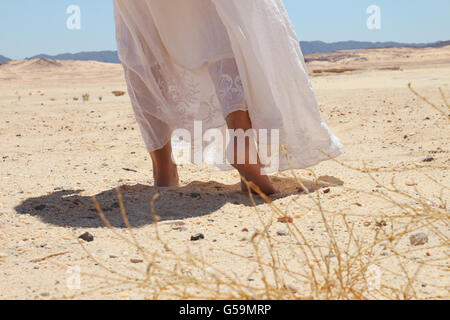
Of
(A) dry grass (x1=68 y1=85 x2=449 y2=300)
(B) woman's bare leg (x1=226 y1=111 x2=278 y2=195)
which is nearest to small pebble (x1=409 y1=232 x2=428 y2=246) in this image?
(A) dry grass (x1=68 y1=85 x2=449 y2=300)

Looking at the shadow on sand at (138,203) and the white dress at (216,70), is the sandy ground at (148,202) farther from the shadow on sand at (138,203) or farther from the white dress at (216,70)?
the white dress at (216,70)

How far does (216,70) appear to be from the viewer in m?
2.58

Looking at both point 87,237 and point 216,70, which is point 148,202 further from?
point 216,70

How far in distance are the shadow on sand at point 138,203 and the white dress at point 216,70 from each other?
0.86ft

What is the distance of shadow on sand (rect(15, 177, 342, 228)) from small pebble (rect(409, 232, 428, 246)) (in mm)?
497

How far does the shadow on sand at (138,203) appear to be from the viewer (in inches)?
94.6

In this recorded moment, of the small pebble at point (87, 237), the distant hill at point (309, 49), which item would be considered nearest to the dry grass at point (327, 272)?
the small pebble at point (87, 237)

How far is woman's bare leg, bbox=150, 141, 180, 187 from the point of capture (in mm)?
2984

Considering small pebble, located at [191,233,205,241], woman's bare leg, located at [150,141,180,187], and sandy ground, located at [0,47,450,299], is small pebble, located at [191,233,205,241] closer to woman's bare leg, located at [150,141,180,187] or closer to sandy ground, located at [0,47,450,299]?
sandy ground, located at [0,47,450,299]

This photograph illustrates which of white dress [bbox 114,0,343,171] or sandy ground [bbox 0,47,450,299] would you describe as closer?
sandy ground [bbox 0,47,450,299]

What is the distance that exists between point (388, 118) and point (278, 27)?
9.36ft

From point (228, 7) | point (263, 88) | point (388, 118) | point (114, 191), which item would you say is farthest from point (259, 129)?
point (388, 118)
